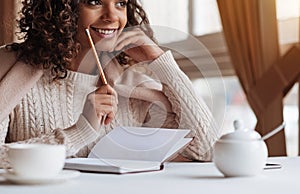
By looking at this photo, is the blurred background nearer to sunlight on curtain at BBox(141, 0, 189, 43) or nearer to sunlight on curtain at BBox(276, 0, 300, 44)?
sunlight on curtain at BBox(276, 0, 300, 44)

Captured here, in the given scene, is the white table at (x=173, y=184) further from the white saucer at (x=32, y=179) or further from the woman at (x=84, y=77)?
the woman at (x=84, y=77)

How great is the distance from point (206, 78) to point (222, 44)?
132cm

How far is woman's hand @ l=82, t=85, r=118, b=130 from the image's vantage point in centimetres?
132

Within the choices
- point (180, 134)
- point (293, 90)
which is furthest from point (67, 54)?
point (293, 90)

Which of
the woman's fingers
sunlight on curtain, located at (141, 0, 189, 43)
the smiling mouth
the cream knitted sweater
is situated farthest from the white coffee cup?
sunlight on curtain, located at (141, 0, 189, 43)

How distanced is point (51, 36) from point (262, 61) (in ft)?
3.72

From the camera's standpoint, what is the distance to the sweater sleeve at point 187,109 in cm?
149

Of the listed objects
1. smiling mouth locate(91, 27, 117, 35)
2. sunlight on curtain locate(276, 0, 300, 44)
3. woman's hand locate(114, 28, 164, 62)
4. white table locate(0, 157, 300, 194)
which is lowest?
white table locate(0, 157, 300, 194)

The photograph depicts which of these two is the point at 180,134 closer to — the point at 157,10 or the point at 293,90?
the point at 293,90

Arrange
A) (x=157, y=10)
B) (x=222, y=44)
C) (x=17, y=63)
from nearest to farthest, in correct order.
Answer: (x=17, y=63) < (x=222, y=44) < (x=157, y=10)

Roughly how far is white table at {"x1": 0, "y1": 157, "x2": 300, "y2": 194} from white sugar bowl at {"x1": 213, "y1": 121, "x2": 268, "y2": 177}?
2 centimetres

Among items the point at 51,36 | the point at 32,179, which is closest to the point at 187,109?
the point at 51,36

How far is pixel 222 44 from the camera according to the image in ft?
9.13

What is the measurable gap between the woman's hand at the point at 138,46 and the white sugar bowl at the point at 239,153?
630 mm
